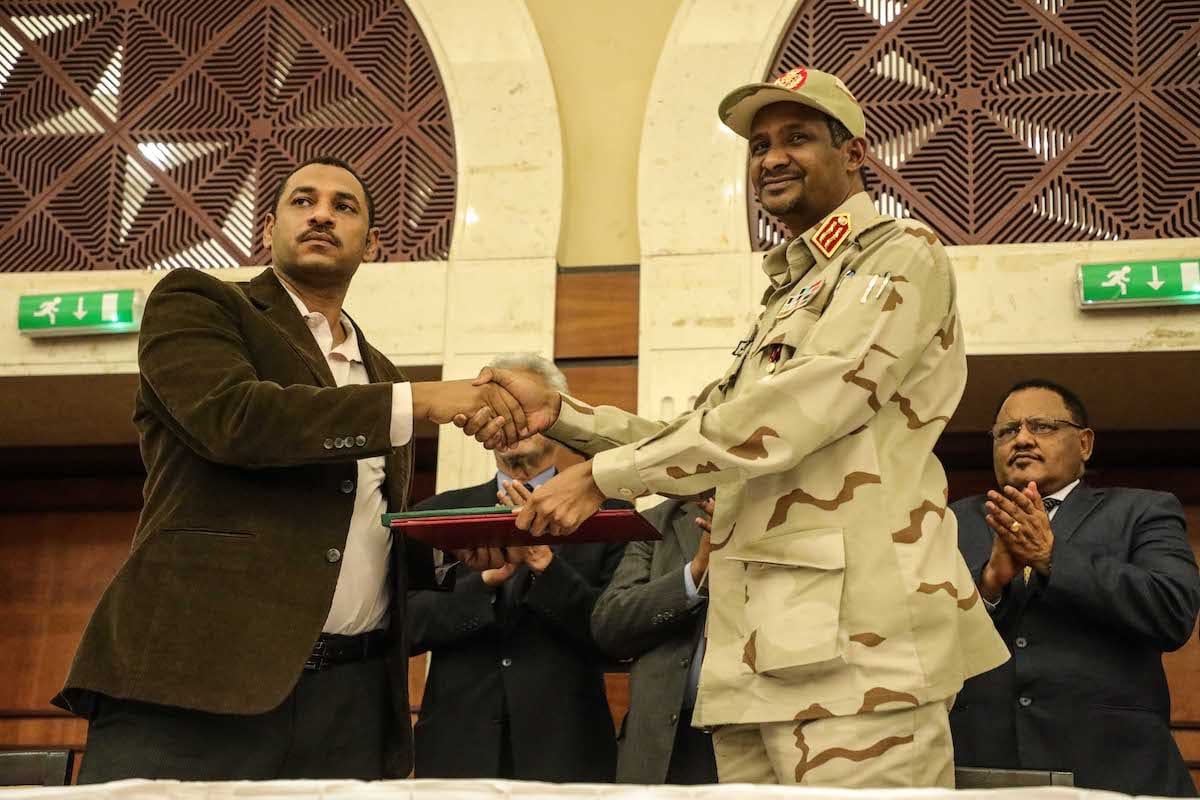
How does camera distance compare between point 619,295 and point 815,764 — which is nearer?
point 815,764

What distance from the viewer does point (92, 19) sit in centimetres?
568

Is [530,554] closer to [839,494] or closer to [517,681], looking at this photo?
[517,681]

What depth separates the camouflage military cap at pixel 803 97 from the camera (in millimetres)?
2764

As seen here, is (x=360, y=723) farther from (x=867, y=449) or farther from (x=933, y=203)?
(x=933, y=203)

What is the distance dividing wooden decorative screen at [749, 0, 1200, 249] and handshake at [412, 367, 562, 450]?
2085 millimetres

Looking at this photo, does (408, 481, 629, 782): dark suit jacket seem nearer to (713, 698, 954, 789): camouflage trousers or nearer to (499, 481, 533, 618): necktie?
(499, 481, 533, 618): necktie

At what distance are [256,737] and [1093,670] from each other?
2006mm

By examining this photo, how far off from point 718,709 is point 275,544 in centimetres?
87

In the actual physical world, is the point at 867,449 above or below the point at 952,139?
below

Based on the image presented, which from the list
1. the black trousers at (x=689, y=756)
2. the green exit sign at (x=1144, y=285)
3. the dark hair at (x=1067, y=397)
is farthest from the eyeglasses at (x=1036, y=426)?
the black trousers at (x=689, y=756)

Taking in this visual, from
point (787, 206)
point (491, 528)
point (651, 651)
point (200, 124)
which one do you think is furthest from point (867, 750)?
point (200, 124)

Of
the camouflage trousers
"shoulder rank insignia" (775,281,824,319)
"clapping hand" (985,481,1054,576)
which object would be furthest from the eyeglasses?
the camouflage trousers

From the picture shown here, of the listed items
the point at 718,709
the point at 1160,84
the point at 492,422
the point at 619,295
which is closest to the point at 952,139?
the point at 1160,84

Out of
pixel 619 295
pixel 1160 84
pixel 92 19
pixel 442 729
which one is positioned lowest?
pixel 442 729
